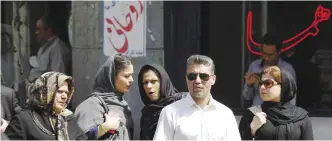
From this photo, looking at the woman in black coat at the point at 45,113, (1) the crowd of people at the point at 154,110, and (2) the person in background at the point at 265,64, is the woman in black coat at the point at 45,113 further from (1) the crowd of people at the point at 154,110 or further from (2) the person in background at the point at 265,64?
(2) the person in background at the point at 265,64

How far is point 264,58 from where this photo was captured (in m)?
7.51

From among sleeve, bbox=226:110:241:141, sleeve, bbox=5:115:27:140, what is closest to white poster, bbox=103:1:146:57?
sleeve, bbox=5:115:27:140

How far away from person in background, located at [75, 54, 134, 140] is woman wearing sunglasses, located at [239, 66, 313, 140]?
1001 mm

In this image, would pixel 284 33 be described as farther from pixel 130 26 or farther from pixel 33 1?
pixel 33 1

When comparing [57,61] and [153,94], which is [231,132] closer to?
[153,94]

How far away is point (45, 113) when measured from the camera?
517 cm

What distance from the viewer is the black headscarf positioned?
18.7 feet

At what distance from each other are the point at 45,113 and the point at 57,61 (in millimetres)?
3427

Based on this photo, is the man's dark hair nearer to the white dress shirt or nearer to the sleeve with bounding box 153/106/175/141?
the white dress shirt

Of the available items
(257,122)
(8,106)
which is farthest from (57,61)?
(257,122)

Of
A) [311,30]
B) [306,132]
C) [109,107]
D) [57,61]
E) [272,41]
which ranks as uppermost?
[311,30]

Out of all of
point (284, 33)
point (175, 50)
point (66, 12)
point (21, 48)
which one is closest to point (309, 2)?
point (284, 33)

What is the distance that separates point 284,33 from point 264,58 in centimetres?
89

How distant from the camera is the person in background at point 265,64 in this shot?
24.3 ft
